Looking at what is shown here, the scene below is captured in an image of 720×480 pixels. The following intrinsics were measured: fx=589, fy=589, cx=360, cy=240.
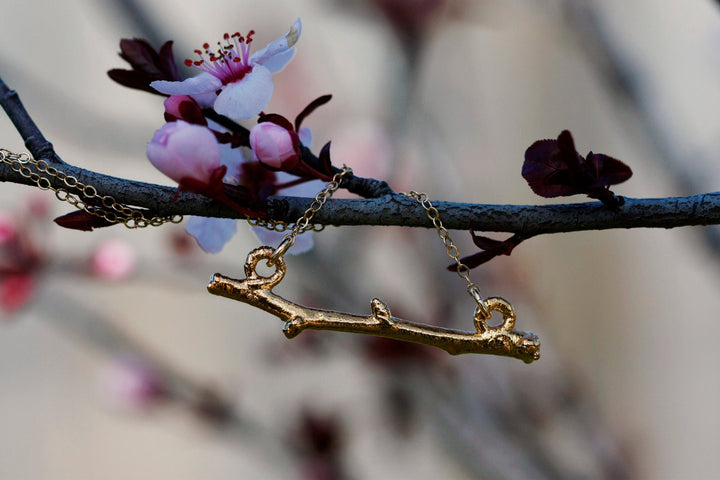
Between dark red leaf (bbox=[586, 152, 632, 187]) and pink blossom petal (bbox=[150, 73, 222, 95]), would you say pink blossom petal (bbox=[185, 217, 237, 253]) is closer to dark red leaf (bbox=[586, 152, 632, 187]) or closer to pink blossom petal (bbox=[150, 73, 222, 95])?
pink blossom petal (bbox=[150, 73, 222, 95])

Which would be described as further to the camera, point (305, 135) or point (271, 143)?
point (305, 135)

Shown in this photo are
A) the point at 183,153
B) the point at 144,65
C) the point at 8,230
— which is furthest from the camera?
the point at 8,230

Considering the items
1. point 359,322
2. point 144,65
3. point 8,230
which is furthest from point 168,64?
point 8,230

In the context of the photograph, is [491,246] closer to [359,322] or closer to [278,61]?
[359,322]

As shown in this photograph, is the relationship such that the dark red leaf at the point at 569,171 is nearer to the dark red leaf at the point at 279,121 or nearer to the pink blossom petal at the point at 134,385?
the dark red leaf at the point at 279,121

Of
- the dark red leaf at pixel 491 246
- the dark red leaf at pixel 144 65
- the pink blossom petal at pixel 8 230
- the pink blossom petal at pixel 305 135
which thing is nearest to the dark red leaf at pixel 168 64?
the dark red leaf at pixel 144 65

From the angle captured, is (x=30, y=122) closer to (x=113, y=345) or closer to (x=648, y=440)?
(x=113, y=345)

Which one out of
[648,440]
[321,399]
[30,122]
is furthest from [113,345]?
[648,440]
